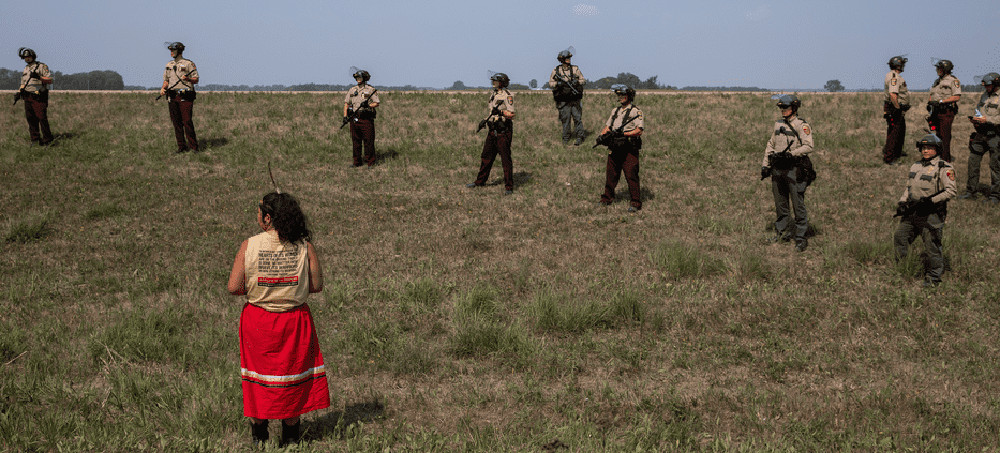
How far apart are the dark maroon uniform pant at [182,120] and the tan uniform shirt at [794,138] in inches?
468

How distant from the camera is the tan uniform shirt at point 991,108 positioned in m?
10.8

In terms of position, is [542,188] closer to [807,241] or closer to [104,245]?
[807,241]

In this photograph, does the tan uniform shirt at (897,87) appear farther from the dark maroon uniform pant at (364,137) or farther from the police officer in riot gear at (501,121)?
the dark maroon uniform pant at (364,137)

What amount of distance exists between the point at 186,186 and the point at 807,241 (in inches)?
437

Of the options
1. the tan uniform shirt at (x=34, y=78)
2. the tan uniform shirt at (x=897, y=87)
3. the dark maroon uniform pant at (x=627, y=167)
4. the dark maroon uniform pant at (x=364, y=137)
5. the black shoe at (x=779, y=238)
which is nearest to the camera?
the black shoe at (x=779, y=238)

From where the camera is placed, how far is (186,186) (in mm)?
12781

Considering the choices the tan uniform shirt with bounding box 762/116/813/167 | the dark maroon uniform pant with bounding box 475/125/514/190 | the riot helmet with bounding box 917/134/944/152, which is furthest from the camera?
the dark maroon uniform pant with bounding box 475/125/514/190

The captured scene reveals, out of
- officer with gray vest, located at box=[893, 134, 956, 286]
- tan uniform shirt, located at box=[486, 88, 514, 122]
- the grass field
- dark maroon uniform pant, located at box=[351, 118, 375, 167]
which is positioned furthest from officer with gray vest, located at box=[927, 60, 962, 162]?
dark maroon uniform pant, located at box=[351, 118, 375, 167]

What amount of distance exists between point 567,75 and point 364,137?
493 cm

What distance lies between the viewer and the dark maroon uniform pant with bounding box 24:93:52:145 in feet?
48.3

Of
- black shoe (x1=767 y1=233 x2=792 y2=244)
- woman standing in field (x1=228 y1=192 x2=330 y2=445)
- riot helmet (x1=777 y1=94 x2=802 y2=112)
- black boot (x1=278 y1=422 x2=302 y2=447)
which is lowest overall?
black boot (x1=278 y1=422 x2=302 y2=447)

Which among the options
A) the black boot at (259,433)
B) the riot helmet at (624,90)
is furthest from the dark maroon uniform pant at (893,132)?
the black boot at (259,433)

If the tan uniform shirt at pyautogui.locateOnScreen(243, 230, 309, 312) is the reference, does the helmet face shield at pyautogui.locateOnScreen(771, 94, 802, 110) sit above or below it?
above

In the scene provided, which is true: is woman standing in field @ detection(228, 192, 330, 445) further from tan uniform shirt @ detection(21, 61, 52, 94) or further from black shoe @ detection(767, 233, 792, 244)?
tan uniform shirt @ detection(21, 61, 52, 94)
